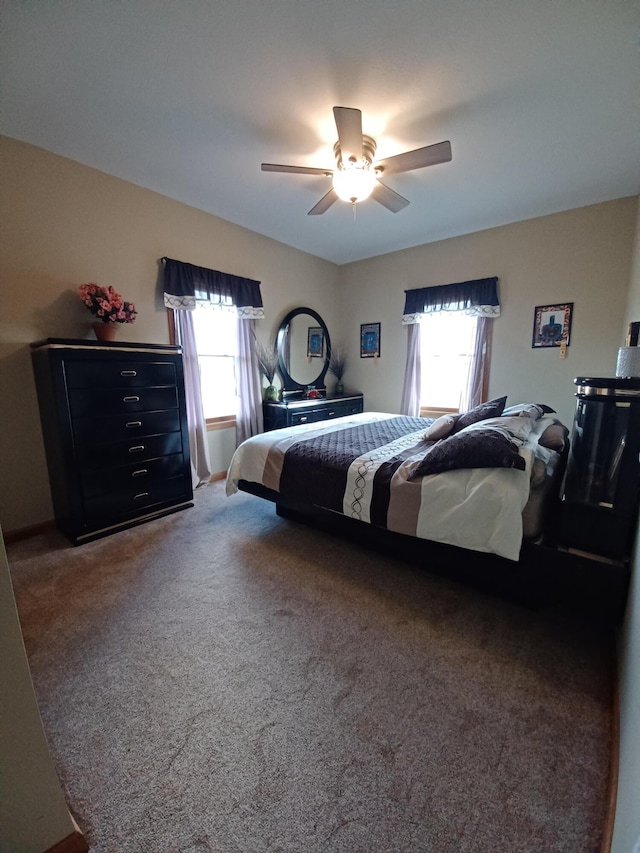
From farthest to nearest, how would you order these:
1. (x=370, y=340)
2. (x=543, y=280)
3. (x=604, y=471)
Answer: (x=370, y=340), (x=543, y=280), (x=604, y=471)

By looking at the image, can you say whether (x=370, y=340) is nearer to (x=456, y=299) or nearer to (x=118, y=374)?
(x=456, y=299)

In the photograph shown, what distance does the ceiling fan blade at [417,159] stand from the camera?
76.6 inches

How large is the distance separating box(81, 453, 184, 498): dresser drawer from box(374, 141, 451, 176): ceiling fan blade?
9.02ft

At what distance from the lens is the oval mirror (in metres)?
4.37

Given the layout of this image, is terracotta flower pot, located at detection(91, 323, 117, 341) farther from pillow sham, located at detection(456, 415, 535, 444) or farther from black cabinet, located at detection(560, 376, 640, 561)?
black cabinet, located at detection(560, 376, 640, 561)

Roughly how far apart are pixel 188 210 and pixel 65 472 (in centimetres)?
270

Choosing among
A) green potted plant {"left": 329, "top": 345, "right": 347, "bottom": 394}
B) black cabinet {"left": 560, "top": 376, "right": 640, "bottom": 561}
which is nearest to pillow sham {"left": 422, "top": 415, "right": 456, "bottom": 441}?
black cabinet {"left": 560, "top": 376, "right": 640, "bottom": 561}

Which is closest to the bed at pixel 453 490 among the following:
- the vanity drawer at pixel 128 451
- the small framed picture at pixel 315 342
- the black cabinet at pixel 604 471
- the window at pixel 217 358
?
the black cabinet at pixel 604 471

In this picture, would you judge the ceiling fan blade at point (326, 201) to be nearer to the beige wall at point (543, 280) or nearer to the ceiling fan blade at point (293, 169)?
the ceiling fan blade at point (293, 169)

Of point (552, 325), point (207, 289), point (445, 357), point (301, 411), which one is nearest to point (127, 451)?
point (207, 289)

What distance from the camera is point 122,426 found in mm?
2615

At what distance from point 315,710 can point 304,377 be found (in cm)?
389

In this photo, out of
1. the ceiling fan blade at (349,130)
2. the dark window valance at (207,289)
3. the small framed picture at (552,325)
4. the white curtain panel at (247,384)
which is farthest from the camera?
the white curtain panel at (247,384)

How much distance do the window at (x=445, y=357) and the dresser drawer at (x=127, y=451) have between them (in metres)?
3.21
